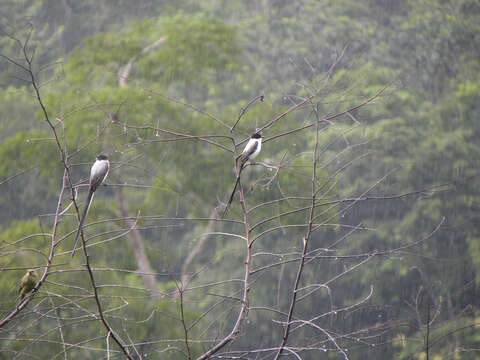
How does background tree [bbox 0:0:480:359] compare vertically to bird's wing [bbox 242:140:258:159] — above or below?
below

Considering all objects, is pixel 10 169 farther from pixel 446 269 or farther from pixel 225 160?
pixel 446 269

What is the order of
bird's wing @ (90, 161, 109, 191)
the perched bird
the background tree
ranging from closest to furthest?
the perched bird < bird's wing @ (90, 161, 109, 191) < the background tree

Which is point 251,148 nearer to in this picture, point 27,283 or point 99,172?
point 99,172

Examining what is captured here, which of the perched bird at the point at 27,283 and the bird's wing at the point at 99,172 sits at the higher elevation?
the perched bird at the point at 27,283

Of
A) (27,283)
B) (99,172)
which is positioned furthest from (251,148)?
(27,283)

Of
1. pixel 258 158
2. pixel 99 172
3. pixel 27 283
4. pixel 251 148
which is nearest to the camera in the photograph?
pixel 27 283

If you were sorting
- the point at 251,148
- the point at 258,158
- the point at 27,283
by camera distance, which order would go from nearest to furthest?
the point at 27,283
the point at 251,148
the point at 258,158

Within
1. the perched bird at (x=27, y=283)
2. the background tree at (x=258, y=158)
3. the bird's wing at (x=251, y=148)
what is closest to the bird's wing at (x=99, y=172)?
the bird's wing at (x=251, y=148)

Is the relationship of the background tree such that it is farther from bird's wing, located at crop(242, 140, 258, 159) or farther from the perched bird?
the perched bird

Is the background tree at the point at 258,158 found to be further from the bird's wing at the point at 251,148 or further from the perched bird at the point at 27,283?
the perched bird at the point at 27,283

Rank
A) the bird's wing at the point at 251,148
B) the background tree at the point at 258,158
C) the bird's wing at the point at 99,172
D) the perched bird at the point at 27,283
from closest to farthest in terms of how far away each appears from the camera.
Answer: the perched bird at the point at 27,283, the bird's wing at the point at 99,172, the bird's wing at the point at 251,148, the background tree at the point at 258,158

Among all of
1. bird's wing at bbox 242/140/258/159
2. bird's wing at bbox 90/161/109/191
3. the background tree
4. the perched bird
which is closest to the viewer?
the perched bird

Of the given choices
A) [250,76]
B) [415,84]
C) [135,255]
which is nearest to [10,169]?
[135,255]

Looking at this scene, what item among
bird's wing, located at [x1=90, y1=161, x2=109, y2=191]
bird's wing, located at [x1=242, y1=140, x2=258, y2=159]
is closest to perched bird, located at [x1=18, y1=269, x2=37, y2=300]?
bird's wing, located at [x1=90, y1=161, x2=109, y2=191]
